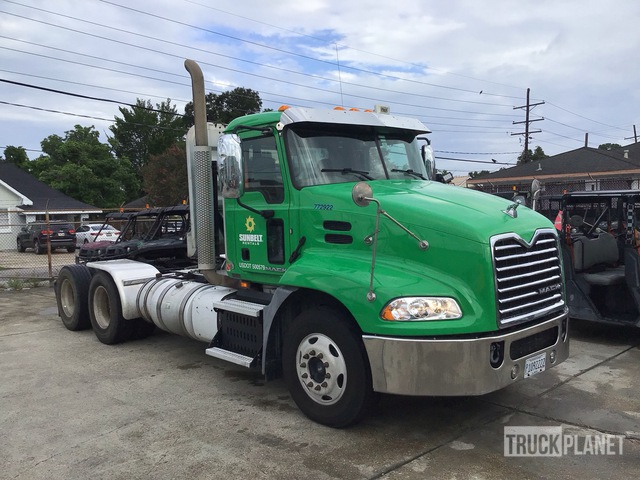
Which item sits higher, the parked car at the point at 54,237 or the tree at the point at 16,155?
the tree at the point at 16,155

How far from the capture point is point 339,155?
17.2 ft

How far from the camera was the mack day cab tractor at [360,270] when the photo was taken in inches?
162

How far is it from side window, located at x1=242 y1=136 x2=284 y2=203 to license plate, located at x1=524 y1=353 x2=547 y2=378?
2.59m

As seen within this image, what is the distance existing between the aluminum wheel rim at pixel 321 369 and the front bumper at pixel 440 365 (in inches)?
15.1

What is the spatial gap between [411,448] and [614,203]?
6448 mm

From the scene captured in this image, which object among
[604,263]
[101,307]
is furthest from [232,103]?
[604,263]

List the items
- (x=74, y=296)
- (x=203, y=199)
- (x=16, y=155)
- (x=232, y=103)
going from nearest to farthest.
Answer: (x=203, y=199)
(x=74, y=296)
(x=232, y=103)
(x=16, y=155)

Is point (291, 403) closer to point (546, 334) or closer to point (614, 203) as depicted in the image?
point (546, 334)

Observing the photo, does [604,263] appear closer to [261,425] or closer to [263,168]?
[263,168]

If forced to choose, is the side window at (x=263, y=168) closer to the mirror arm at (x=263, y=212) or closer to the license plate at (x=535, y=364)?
the mirror arm at (x=263, y=212)

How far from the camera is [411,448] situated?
433cm

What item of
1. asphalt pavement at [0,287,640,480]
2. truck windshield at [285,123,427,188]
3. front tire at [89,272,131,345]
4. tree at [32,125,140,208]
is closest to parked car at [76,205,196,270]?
front tire at [89,272,131,345]

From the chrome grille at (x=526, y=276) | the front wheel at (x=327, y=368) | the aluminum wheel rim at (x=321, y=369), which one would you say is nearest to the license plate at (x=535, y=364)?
the chrome grille at (x=526, y=276)

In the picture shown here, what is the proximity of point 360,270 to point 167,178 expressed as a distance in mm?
35677
